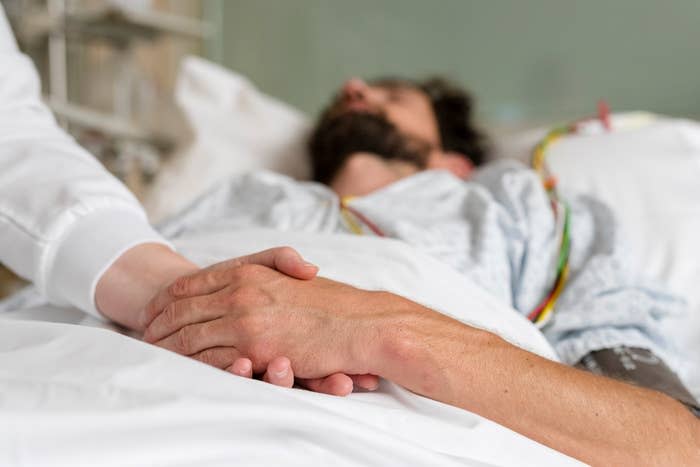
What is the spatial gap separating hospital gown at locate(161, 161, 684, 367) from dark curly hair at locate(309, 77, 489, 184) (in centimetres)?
25

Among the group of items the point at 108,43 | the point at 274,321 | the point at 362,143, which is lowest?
the point at 108,43

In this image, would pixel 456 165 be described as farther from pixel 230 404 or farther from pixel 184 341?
pixel 230 404

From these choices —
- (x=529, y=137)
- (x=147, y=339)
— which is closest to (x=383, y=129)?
(x=529, y=137)

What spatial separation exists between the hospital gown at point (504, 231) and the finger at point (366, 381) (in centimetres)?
33

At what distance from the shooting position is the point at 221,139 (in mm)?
1626

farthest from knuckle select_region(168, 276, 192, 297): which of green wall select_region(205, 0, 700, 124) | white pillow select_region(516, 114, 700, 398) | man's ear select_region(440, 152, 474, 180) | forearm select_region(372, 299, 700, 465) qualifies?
green wall select_region(205, 0, 700, 124)

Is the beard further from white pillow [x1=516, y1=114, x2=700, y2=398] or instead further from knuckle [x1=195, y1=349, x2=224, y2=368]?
knuckle [x1=195, y1=349, x2=224, y2=368]

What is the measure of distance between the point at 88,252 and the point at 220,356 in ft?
0.69

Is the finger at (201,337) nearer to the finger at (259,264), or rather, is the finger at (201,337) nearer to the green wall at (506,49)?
the finger at (259,264)

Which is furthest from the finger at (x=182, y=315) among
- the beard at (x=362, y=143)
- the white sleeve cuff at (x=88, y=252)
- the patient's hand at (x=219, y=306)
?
the beard at (x=362, y=143)

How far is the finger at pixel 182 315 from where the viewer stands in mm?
618

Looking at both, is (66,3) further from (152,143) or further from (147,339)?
(147,339)

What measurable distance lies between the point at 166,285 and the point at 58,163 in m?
0.22

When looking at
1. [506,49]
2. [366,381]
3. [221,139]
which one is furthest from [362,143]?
[366,381]
